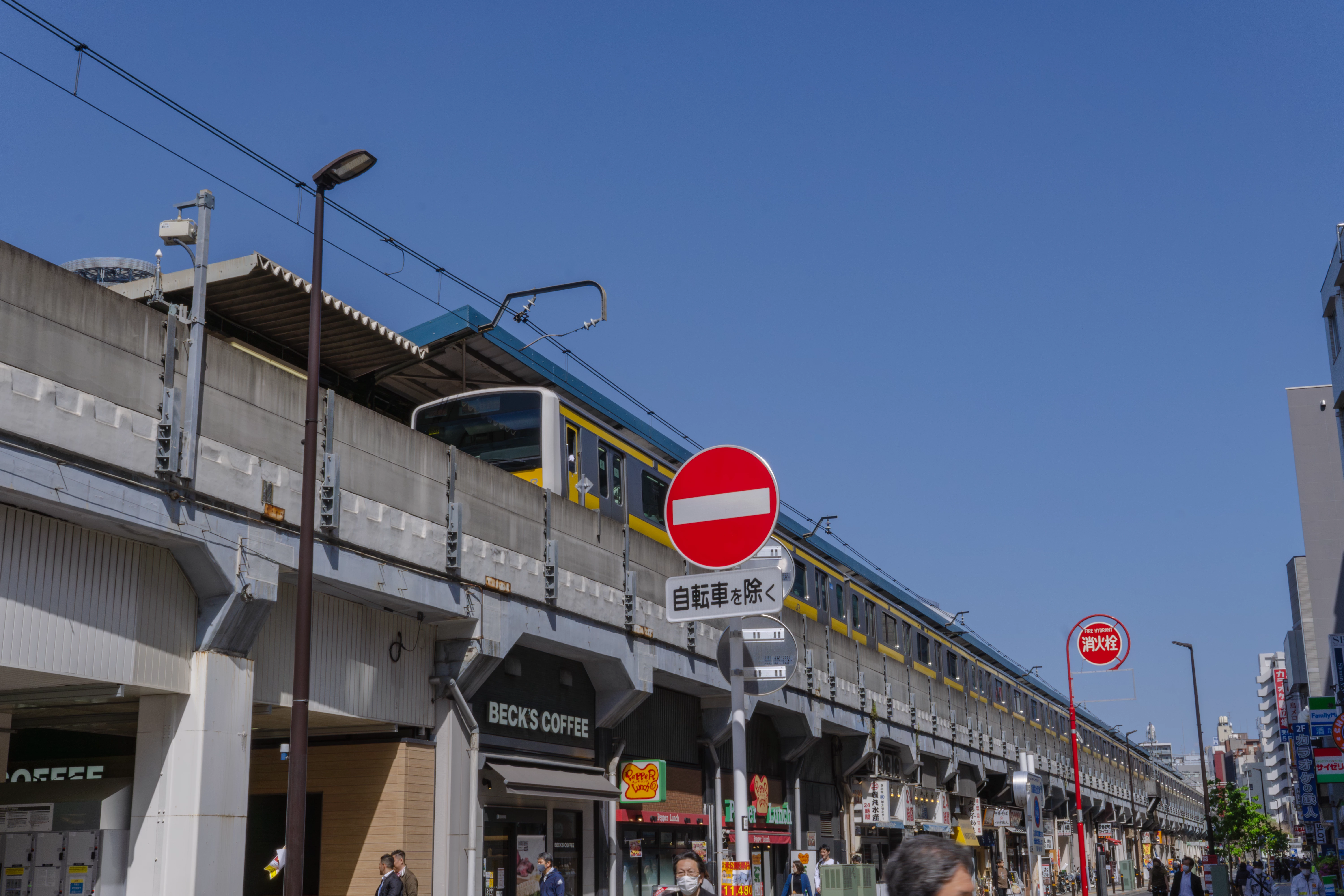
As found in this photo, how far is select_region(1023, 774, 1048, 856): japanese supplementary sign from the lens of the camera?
24844 millimetres

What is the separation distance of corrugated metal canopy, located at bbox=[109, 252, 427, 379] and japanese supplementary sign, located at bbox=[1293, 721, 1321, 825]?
93.9 ft

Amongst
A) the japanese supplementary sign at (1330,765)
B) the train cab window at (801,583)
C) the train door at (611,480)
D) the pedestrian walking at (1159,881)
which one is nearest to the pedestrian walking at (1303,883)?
the japanese supplementary sign at (1330,765)

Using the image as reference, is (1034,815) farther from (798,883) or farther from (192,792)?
(192,792)

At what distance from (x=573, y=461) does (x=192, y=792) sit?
9.04m

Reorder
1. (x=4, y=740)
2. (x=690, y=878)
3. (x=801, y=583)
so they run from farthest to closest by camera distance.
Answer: (x=801, y=583) < (x=4, y=740) < (x=690, y=878)

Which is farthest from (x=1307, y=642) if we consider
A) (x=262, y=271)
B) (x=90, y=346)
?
(x=90, y=346)

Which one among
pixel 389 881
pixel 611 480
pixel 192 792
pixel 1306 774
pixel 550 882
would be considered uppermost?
pixel 611 480

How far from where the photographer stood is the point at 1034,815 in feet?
82.9

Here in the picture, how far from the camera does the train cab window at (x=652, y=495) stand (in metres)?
22.5

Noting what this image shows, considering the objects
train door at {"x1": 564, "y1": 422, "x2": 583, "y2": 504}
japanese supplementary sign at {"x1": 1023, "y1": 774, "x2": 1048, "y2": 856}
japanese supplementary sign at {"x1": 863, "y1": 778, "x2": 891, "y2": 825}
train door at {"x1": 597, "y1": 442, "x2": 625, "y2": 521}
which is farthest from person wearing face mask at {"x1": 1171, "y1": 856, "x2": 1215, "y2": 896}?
train door at {"x1": 564, "y1": 422, "x2": 583, "y2": 504}

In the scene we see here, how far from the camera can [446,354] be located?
2656cm

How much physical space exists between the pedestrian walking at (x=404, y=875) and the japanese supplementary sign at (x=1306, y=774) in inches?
1207

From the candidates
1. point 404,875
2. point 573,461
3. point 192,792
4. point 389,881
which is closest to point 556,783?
point 404,875

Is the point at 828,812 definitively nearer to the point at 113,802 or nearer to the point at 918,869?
the point at 113,802
